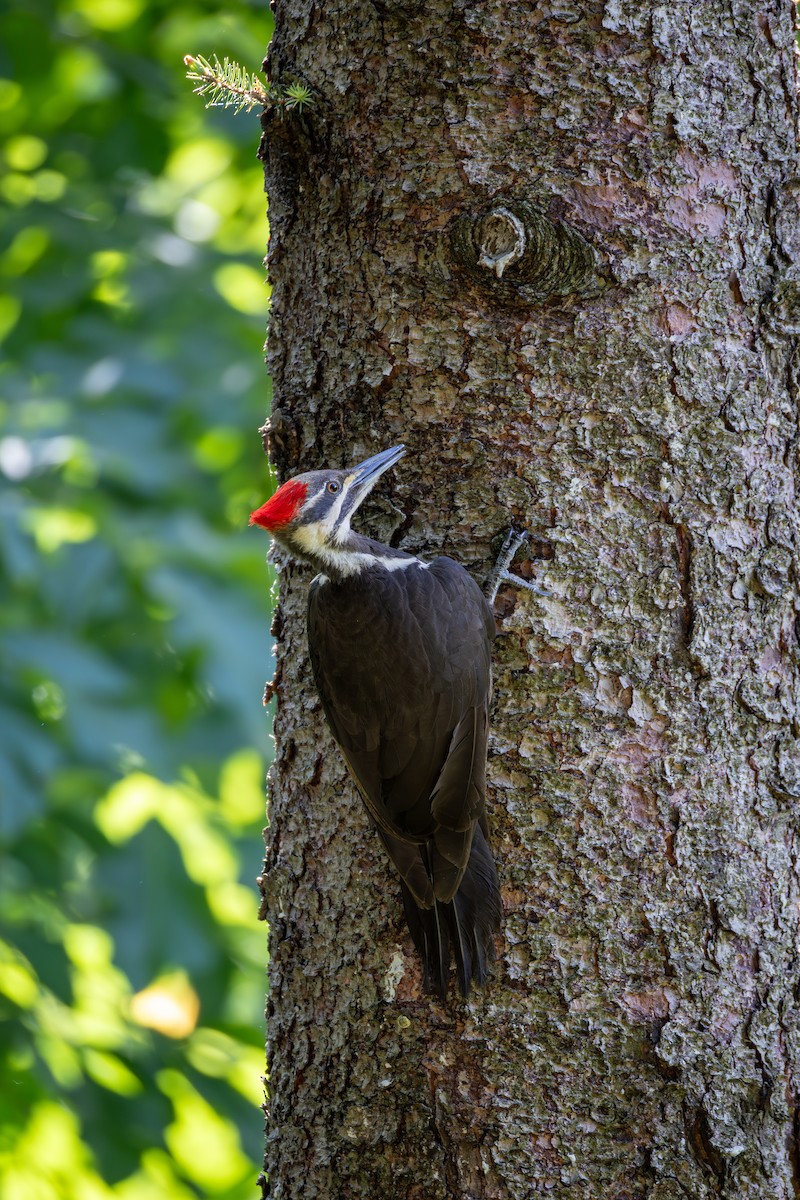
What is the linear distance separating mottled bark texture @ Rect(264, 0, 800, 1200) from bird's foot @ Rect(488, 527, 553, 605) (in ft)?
0.08

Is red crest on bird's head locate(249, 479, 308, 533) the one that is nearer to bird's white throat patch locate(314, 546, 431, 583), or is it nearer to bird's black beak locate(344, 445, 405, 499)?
bird's black beak locate(344, 445, 405, 499)

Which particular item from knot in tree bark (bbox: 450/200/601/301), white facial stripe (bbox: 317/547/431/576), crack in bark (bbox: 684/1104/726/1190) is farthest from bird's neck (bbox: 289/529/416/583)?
crack in bark (bbox: 684/1104/726/1190)

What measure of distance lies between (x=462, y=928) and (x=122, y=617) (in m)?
2.38

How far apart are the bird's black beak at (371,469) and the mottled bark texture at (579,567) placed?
4 centimetres

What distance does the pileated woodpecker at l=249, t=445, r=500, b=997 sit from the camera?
87.8 inches

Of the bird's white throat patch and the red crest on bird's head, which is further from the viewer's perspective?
the bird's white throat patch

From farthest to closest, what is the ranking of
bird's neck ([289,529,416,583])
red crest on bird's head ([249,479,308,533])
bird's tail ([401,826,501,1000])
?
bird's neck ([289,529,416,583])
red crest on bird's head ([249,479,308,533])
bird's tail ([401,826,501,1000])

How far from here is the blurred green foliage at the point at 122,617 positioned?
3.93 m

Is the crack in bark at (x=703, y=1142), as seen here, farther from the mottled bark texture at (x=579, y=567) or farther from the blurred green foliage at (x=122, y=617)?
the blurred green foliage at (x=122, y=617)

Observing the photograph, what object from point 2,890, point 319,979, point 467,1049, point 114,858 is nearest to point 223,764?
point 114,858

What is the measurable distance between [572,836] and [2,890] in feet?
9.23

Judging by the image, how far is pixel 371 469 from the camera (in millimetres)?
2371

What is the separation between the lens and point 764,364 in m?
2.32

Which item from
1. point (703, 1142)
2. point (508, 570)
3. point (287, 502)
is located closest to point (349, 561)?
point (287, 502)
